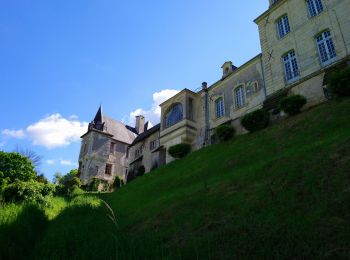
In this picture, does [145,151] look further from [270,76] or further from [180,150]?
[270,76]

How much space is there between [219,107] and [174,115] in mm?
4857

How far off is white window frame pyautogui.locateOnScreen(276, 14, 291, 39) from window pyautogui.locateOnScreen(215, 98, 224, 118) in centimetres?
768

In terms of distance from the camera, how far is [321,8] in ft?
69.7

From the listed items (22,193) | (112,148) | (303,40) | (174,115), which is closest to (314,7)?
(303,40)

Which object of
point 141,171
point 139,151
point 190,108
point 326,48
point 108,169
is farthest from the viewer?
point 108,169

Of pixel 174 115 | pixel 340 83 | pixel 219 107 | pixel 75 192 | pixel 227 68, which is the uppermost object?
pixel 227 68

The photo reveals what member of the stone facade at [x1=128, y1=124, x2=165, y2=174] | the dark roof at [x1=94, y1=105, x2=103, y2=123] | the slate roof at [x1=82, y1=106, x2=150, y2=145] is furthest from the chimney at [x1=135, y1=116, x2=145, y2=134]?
the stone facade at [x1=128, y1=124, x2=165, y2=174]

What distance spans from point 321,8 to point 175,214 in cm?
1893

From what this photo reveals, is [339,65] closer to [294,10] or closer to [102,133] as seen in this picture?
[294,10]

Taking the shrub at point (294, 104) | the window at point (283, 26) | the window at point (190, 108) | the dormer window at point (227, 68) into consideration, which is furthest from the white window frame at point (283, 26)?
the window at point (190, 108)

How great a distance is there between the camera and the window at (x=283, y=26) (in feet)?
77.3

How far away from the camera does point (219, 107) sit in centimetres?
2872

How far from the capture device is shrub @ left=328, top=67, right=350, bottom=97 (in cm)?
1580

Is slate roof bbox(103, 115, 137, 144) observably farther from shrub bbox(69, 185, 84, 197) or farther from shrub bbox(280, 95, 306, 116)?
shrub bbox(280, 95, 306, 116)
